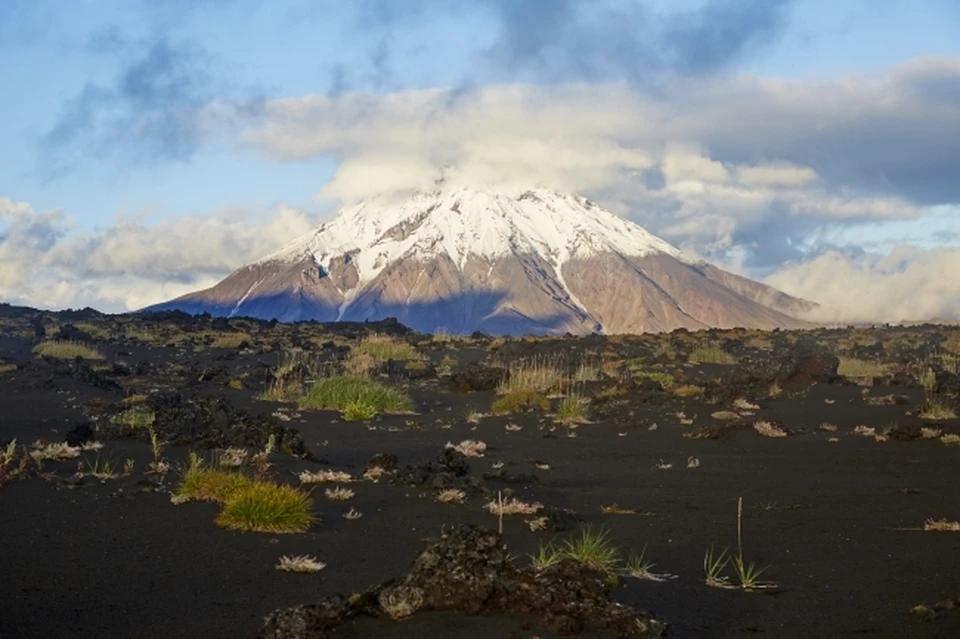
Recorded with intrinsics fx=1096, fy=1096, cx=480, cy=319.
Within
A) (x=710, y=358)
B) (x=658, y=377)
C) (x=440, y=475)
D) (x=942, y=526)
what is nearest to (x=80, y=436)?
(x=440, y=475)

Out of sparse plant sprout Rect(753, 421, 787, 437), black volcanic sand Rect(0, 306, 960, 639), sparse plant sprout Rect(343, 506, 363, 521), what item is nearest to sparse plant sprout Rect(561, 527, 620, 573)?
black volcanic sand Rect(0, 306, 960, 639)

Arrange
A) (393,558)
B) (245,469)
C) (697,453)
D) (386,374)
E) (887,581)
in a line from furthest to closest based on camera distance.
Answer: (386,374), (697,453), (245,469), (393,558), (887,581)

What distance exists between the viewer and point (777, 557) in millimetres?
8344

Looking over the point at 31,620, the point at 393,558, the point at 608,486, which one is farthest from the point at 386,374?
the point at 31,620

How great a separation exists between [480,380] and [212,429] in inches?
426

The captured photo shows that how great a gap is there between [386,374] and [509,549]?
18.4 meters

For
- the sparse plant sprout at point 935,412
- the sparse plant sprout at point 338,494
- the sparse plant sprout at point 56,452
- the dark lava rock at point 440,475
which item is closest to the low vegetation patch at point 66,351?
the sparse plant sprout at point 56,452

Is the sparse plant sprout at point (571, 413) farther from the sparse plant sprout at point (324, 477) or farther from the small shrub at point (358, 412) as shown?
the sparse plant sprout at point (324, 477)

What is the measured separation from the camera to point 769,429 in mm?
15969

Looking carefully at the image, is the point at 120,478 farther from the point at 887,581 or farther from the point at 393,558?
the point at 887,581

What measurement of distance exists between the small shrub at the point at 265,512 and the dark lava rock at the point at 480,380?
573 inches

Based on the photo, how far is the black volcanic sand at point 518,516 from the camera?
20.8 ft

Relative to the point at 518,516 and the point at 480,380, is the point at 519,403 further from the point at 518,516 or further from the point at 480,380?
the point at 518,516

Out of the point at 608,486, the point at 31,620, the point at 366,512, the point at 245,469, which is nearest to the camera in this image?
the point at 31,620
